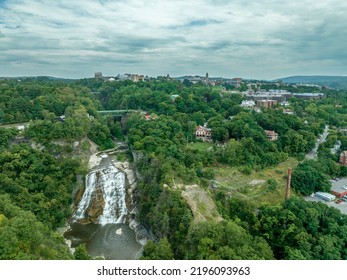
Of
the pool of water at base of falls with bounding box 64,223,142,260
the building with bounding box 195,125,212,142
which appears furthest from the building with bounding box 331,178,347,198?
the pool of water at base of falls with bounding box 64,223,142,260

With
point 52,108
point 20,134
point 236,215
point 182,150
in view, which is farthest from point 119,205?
point 52,108

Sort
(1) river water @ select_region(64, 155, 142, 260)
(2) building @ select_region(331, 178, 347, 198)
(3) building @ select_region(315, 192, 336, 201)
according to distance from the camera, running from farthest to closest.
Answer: (2) building @ select_region(331, 178, 347, 198), (3) building @ select_region(315, 192, 336, 201), (1) river water @ select_region(64, 155, 142, 260)

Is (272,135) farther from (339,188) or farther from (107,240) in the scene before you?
(107,240)

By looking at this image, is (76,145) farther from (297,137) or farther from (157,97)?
(297,137)

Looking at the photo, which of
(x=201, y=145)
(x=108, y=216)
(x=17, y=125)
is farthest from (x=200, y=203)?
(x=17, y=125)

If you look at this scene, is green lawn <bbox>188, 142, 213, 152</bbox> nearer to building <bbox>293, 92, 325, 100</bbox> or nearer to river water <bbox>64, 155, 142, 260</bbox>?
river water <bbox>64, 155, 142, 260</bbox>

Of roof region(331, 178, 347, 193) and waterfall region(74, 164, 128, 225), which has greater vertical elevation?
roof region(331, 178, 347, 193)

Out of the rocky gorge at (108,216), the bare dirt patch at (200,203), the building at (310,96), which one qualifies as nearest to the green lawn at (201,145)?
the rocky gorge at (108,216)
